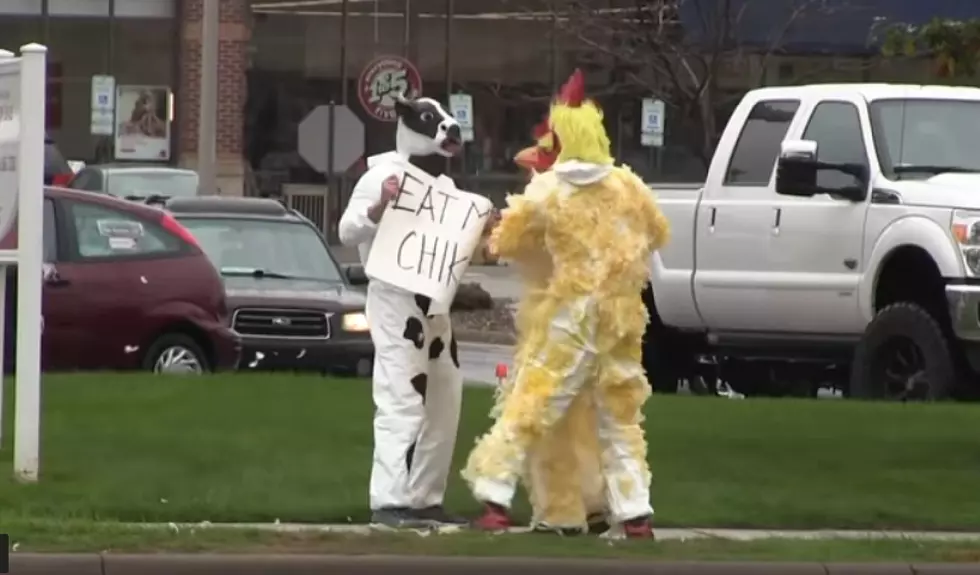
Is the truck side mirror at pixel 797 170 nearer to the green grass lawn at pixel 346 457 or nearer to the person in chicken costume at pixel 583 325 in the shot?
the green grass lawn at pixel 346 457

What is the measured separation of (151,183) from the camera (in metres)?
30.1

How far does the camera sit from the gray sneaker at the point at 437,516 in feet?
30.6

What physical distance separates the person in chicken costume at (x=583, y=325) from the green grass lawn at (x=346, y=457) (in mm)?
853

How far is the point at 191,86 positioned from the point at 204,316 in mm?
24965

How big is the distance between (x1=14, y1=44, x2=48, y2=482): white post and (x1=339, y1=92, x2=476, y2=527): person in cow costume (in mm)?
1708

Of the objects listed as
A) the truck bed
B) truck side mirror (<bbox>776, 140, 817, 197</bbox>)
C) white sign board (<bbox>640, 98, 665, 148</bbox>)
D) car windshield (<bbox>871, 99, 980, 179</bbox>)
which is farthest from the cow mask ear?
white sign board (<bbox>640, 98, 665, 148</bbox>)

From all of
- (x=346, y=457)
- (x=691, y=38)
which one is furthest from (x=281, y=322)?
(x=691, y=38)

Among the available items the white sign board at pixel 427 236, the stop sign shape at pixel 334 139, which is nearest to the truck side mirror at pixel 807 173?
the white sign board at pixel 427 236

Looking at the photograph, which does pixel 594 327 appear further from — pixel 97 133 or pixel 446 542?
pixel 97 133

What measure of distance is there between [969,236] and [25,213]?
19.4 ft

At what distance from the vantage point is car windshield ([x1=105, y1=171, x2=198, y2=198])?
96.8 ft

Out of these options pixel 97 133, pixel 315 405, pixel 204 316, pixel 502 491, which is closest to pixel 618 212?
pixel 502 491

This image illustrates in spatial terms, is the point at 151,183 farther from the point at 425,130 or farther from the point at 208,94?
the point at 425,130

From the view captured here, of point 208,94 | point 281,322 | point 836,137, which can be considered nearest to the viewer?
point 836,137
